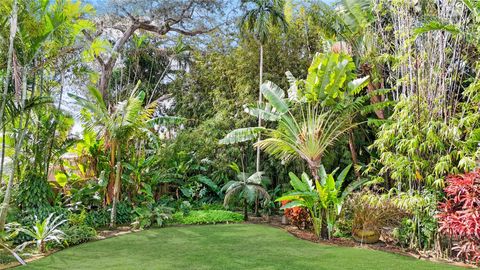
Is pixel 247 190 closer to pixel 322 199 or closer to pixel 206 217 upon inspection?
pixel 206 217

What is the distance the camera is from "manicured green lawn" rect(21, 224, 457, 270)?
525cm

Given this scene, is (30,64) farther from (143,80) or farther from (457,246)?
(143,80)

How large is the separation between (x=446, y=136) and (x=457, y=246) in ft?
5.48

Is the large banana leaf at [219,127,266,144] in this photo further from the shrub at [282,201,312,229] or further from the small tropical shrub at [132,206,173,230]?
the small tropical shrub at [132,206,173,230]

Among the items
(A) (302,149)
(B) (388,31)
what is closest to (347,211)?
(A) (302,149)

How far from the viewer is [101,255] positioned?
583 cm

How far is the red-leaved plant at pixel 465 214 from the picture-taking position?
5.17m

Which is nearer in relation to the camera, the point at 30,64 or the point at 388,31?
the point at 30,64

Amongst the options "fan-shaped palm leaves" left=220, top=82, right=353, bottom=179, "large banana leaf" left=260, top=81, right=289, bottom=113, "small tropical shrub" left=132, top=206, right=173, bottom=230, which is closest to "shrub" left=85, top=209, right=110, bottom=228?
"small tropical shrub" left=132, top=206, right=173, bottom=230

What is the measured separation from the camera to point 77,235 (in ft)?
22.2

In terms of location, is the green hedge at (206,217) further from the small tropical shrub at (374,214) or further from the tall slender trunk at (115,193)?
the small tropical shrub at (374,214)

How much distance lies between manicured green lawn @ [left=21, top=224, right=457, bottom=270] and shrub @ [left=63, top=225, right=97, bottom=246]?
0.22m

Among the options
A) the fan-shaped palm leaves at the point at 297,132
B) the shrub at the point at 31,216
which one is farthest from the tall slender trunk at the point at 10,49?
the fan-shaped palm leaves at the point at 297,132

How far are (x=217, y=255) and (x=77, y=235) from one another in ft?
9.09
